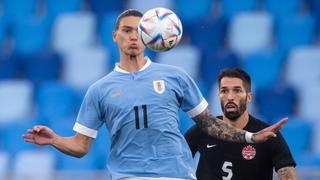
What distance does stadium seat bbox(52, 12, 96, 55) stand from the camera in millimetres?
14023

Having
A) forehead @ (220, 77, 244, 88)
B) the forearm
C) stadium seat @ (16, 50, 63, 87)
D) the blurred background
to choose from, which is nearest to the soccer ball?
the forearm

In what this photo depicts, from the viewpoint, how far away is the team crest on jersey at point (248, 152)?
7.71 m

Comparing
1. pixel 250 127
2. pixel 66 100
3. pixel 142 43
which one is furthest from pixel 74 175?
pixel 142 43

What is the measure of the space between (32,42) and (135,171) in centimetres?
794

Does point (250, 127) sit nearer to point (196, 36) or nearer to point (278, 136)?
point (278, 136)

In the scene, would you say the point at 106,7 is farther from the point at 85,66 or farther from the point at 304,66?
the point at 304,66

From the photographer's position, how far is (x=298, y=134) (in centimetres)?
1198

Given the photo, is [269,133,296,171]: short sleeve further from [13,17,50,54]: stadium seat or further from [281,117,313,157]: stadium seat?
[13,17,50,54]: stadium seat

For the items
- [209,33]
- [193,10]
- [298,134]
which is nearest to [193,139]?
[298,134]

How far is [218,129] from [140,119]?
58cm

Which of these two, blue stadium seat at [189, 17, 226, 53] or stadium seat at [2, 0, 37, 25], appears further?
stadium seat at [2, 0, 37, 25]

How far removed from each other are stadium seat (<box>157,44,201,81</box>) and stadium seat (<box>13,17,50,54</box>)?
201cm

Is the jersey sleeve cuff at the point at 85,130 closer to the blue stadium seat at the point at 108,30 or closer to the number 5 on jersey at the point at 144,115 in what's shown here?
the number 5 on jersey at the point at 144,115

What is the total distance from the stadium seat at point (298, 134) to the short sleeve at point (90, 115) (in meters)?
5.45
